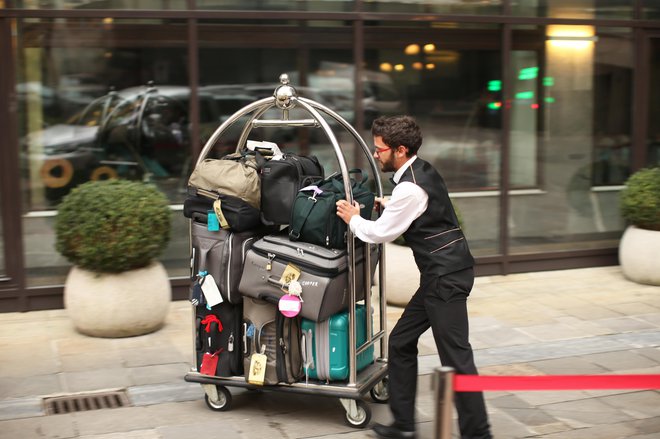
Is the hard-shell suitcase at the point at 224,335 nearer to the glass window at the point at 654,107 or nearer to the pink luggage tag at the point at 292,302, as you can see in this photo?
the pink luggage tag at the point at 292,302

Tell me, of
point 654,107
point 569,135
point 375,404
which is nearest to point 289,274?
point 375,404

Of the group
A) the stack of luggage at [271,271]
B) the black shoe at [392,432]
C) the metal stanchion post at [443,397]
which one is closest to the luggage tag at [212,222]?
the stack of luggage at [271,271]

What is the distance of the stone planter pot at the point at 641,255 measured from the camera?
8.95 metres

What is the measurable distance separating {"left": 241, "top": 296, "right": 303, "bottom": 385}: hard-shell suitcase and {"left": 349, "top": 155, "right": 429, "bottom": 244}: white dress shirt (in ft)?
2.66

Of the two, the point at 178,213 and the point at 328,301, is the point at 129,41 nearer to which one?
the point at 178,213

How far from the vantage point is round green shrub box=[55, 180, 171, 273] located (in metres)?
7.04

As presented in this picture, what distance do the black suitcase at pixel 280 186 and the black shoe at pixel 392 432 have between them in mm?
1366

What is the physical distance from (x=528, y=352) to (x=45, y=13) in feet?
17.2

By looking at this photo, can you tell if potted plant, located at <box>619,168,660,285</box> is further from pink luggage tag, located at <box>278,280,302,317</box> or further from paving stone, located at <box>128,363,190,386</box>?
pink luggage tag, located at <box>278,280,302,317</box>

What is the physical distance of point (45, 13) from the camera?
803 cm

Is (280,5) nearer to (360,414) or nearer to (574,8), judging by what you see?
(574,8)

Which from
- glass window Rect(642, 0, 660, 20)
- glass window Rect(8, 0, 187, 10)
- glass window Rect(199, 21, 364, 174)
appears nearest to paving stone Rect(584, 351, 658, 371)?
glass window Rect(199, 21, 364, 174)

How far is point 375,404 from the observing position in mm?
5754

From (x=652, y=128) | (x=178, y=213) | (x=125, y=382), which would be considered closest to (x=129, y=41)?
(x=178, y=213)
